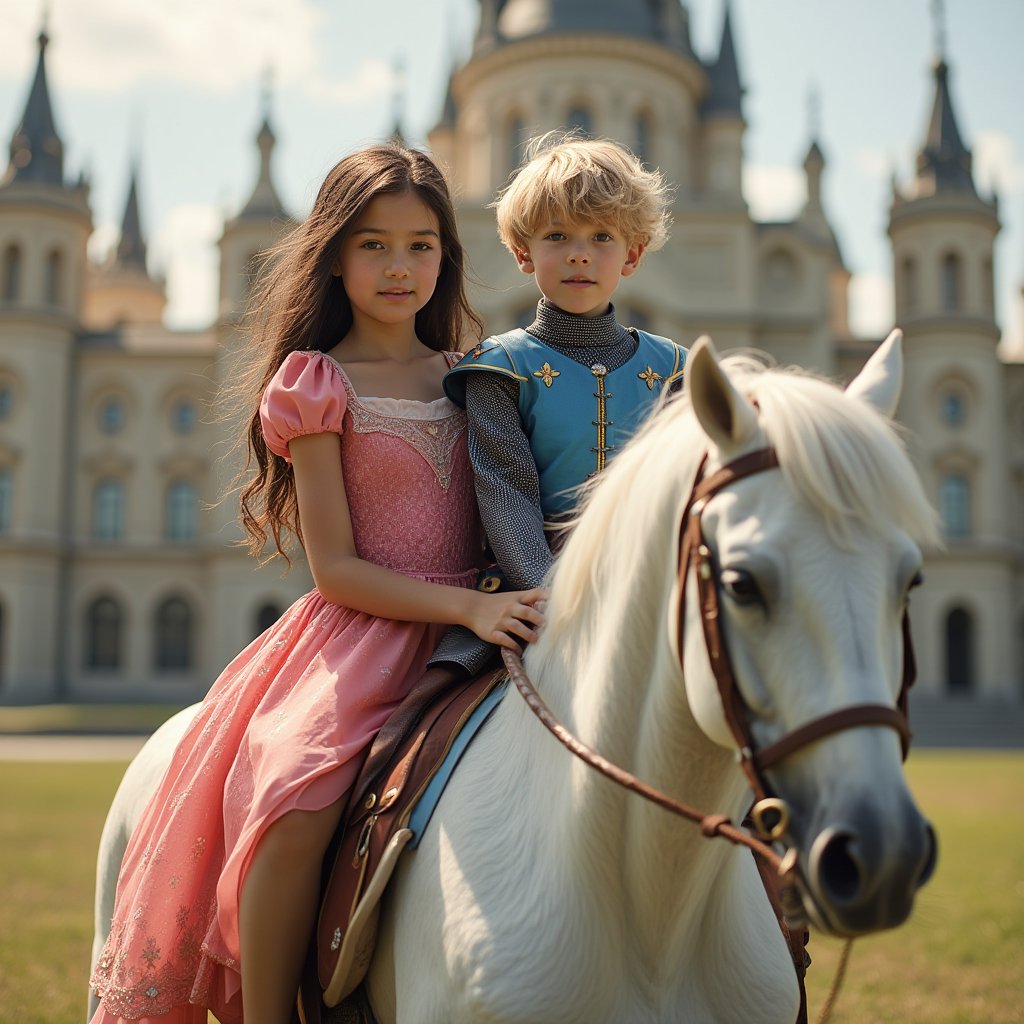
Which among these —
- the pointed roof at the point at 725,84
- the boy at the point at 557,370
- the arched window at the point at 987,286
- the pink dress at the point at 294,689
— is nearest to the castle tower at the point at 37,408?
the pointed roof at the point at 725,84

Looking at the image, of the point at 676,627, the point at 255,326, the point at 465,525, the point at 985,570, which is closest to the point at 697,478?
the point at 676,627

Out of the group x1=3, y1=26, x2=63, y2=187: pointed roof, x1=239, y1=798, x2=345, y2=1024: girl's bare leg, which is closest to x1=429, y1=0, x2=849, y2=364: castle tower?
x1=3, y1=26, x2=63, y2=187: pointed roof

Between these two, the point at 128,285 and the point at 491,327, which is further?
the point at 128,285

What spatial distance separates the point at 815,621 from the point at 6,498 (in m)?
42.4

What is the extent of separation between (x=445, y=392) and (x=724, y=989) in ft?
5.17

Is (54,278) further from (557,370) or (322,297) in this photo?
(557,370)

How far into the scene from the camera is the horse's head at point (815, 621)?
1510mm

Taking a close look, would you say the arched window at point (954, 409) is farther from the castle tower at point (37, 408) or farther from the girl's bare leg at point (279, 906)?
the girl's bare leg at point (279, 906)

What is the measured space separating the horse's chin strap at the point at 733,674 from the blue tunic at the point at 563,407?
3.00 ft

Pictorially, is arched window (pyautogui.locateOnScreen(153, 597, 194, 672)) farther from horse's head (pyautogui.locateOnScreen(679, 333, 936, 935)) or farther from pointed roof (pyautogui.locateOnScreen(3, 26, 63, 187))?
horse's head (pyautogui.locateOnScreen(679, 333, 936, 935))

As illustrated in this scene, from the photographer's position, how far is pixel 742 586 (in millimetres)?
1652

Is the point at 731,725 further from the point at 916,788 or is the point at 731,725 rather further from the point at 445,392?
the point at 916,788

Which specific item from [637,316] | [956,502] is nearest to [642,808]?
[637,316]

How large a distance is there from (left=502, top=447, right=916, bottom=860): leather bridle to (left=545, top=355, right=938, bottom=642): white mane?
68mm
